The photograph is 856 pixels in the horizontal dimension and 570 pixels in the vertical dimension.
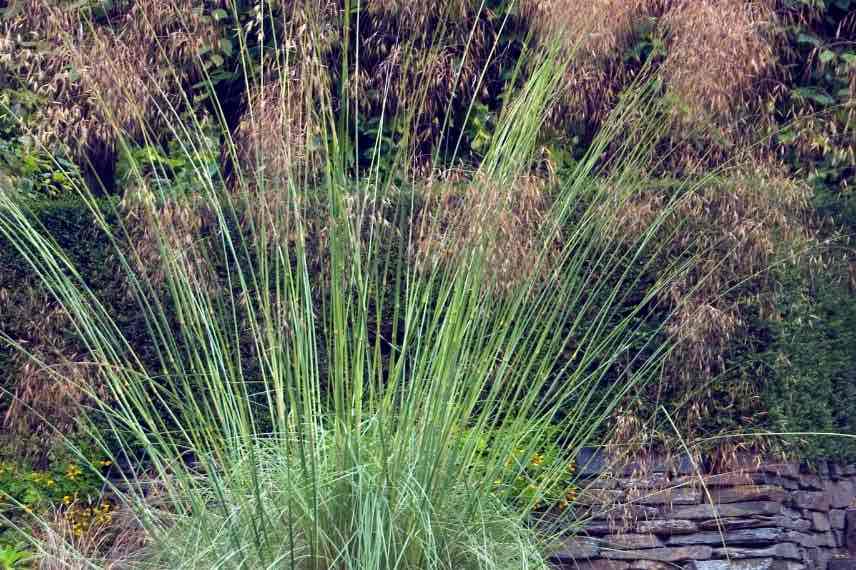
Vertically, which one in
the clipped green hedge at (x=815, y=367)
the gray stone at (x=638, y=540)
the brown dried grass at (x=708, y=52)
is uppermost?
the brown dried grass at (x=708, y=52)

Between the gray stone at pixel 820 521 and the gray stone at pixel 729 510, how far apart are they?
339 mm

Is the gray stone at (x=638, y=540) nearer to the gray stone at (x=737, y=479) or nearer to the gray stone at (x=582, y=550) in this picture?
the gray stone at (x=582, y=550)

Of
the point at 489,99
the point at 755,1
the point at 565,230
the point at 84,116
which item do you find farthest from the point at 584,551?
the point at 84,116

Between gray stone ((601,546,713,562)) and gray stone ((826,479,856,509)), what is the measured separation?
731 millimetres

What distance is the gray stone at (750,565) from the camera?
3412 millimetres

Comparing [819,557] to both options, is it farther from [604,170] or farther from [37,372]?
[37,372]

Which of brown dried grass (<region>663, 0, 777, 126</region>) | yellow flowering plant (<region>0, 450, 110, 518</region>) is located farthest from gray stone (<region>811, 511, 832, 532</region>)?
yellow flowering plant (<region>0, 450, 110, 518</region>)

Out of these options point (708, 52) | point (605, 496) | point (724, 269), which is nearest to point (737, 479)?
point (605, 496)

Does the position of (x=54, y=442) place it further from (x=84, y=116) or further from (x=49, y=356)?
(x=84, y=116)

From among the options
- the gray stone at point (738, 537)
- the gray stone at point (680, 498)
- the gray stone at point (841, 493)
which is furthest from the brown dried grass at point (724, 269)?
the gray stone at point (841, 493)

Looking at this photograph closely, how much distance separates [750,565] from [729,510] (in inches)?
8.3

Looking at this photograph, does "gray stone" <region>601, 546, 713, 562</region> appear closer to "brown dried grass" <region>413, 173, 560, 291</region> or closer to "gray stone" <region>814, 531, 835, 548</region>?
"gray stone" <region>814, 531, 835, 548</region>

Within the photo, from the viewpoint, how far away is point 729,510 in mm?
3527

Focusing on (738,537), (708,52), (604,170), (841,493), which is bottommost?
(841,493)
